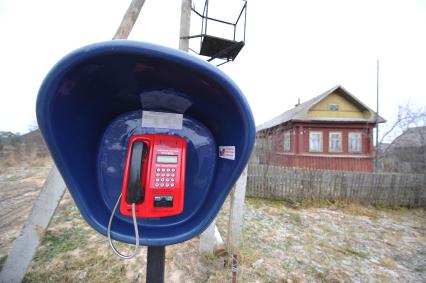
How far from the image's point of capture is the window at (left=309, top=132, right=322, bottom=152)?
35.7 feet

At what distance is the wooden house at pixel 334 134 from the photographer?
34.7 feet

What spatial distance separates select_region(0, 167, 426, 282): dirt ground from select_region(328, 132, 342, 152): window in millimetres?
7173

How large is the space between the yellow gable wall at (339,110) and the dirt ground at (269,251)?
8128 mm

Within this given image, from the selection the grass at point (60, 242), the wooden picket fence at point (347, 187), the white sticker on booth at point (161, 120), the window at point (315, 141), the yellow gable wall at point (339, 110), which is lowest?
the grass at point (60, 242)

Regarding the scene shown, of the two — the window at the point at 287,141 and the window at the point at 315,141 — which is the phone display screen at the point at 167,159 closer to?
the window at the point at 315,141

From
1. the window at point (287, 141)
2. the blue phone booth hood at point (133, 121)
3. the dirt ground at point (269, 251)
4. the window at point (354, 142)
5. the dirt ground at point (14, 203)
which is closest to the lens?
the blue phone booth hood at point (133, 121)

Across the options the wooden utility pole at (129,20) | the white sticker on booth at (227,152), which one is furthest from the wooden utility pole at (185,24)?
the white sticker on booth at (227,152)

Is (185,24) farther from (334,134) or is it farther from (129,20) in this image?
(334,134)

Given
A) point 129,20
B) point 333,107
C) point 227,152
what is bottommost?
point 227,152

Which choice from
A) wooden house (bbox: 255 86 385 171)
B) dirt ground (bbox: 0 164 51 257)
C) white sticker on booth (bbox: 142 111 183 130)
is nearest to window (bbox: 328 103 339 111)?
wooden house (bbox: 255 86 385 171)

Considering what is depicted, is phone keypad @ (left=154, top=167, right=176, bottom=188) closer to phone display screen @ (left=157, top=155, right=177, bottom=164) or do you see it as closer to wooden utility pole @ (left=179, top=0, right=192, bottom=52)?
phone display screen @ (left=157, top=155, right=177, bottom=164)

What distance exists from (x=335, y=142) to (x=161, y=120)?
12134mm

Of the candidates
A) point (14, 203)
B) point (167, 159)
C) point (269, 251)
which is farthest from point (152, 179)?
point (14, 203)

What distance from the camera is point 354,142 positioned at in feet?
35.3
